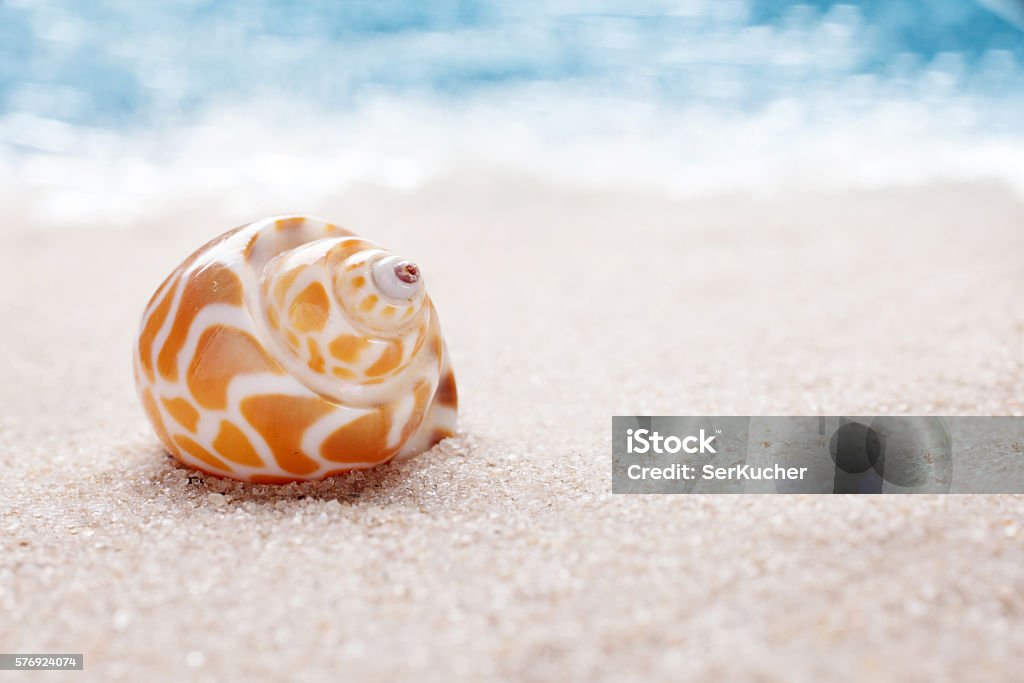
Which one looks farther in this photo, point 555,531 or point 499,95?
point 499,95

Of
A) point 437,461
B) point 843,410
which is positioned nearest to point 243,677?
point 437,461

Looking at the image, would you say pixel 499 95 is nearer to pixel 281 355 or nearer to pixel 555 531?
pixel 281 355

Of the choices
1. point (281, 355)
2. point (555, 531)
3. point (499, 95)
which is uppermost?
point (499, 95)

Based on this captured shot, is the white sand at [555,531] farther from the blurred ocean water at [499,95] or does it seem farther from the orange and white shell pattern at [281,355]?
the blurred ocean water at [499,95]

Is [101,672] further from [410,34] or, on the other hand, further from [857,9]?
[857,9]

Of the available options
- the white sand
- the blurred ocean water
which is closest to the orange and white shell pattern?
the white sand

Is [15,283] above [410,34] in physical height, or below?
below

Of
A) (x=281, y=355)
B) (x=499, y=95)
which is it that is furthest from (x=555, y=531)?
(x=499, y=95)
